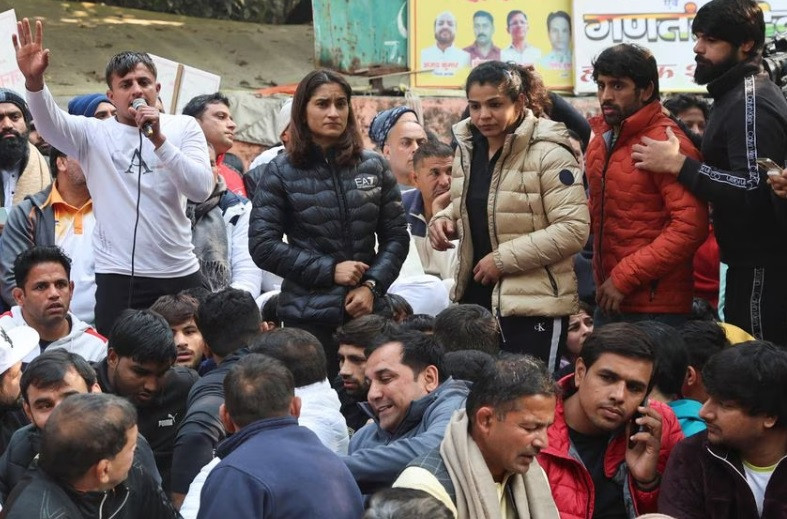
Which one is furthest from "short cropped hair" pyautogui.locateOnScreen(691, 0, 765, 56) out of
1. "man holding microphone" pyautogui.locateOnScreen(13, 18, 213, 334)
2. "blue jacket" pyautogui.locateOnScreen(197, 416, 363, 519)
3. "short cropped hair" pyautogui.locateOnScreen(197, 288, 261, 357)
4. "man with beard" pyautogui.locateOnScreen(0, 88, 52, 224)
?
"man with beard" pyautogui.locateOnScreen(0, 88, 52, 224)

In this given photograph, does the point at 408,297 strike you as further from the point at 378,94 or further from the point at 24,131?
the point at 378,94

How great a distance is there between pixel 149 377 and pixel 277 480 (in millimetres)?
1969

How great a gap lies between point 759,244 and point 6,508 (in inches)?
137

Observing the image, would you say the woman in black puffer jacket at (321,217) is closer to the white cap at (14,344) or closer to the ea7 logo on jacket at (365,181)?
the ea7 logo on jacket at (365,181)

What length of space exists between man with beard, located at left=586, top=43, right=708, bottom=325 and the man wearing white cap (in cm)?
267

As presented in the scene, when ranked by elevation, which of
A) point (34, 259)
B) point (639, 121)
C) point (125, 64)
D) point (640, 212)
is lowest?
point (34, 259)

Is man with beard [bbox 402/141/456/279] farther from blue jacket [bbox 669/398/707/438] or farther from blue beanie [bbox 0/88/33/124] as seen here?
blue jacket [bbox 669/398/707/438]

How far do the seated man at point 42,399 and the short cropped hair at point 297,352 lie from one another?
661 millimetres

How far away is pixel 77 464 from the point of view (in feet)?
15.7

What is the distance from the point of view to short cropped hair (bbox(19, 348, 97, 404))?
5.73 metres

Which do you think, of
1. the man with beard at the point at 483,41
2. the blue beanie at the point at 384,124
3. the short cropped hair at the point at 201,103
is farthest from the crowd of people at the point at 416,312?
the man with beard at the point at 483,41

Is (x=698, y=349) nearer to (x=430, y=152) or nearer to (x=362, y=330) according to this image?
(x=362, y=330)

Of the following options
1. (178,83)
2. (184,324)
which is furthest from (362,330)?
(178,83)

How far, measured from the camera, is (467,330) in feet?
21.0
